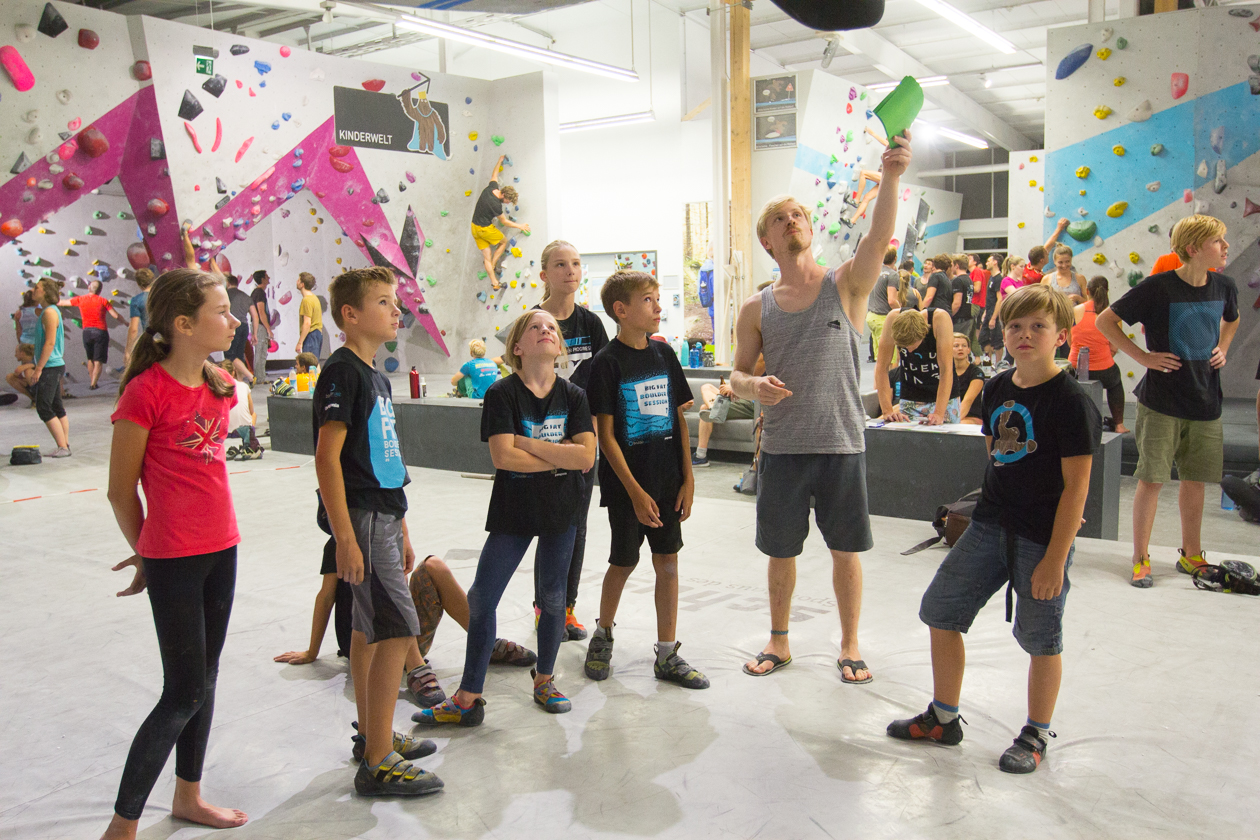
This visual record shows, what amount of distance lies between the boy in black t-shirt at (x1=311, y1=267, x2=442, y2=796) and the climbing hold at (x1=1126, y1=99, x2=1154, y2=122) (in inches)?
335

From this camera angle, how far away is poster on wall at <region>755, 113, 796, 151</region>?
38.0 ft

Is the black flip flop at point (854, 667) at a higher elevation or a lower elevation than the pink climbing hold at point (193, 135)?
lower

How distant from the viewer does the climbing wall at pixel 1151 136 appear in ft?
27.0

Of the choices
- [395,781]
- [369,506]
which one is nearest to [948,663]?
[395,781]

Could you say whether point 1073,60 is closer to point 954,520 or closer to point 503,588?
point 954,520

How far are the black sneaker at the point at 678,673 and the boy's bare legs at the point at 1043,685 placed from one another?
986mm

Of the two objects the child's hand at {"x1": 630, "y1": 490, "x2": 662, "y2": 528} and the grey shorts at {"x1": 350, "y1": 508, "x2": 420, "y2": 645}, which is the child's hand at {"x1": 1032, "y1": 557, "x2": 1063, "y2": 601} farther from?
the grey shorts at {"x1": 350, "y1": 508, "x2": 420, "y2": 645}

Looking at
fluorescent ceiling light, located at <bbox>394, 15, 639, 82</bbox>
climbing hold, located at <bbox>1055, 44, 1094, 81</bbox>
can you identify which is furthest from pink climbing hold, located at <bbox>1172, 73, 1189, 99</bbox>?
fluorescent ceiling light, located at <bbox>394, 15, 639, 82</bbox>

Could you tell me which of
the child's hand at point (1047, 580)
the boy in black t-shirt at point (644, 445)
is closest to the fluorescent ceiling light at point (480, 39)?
the boy in black t-shirt at point (644, 445)

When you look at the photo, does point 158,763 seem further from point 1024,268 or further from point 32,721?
point 1024,268

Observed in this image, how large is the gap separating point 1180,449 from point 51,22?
10.9 metres

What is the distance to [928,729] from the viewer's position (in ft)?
8.21

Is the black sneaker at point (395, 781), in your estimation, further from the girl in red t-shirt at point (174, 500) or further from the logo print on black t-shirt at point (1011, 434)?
the logo print on black t-shirt at point (1011, 434)

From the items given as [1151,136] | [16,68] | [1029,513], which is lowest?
[1029,513]
